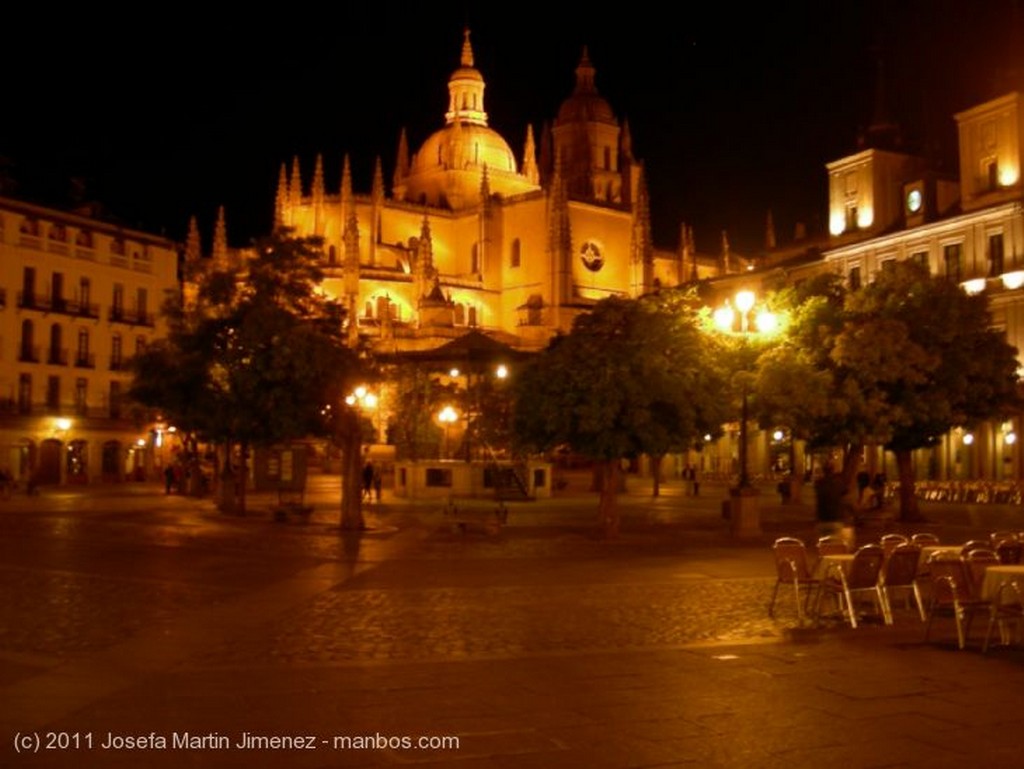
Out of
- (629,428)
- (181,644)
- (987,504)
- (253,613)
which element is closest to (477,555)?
(629,428)

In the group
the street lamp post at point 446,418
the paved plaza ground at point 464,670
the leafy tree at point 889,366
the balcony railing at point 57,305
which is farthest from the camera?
the balcony railing at point 57,305

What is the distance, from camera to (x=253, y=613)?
13172mm

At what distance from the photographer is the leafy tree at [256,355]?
86.7ft

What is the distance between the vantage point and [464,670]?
995cm

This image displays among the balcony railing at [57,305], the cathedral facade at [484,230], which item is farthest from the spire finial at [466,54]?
the balcony railing at [57,305]

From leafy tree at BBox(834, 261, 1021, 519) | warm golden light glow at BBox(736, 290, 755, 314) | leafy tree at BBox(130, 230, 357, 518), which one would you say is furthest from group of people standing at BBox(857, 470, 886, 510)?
leafy tree at BBox(130, 230, 357, 518)

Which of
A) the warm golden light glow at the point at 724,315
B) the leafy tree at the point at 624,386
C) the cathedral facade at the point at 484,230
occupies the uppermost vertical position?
the cathedral facade at the point at 484,230

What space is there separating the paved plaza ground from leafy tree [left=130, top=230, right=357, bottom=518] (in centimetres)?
722

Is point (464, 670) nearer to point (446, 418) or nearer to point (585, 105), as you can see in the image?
point (446, 418)

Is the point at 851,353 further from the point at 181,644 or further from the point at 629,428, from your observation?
the point at 181,644

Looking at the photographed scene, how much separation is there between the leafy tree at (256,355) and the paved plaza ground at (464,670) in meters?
7.22

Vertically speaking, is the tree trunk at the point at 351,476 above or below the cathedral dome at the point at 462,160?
below

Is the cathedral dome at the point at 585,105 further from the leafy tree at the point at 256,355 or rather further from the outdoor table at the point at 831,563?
the outdoor table at the point at 831,563

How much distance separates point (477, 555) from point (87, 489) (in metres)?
34.8
